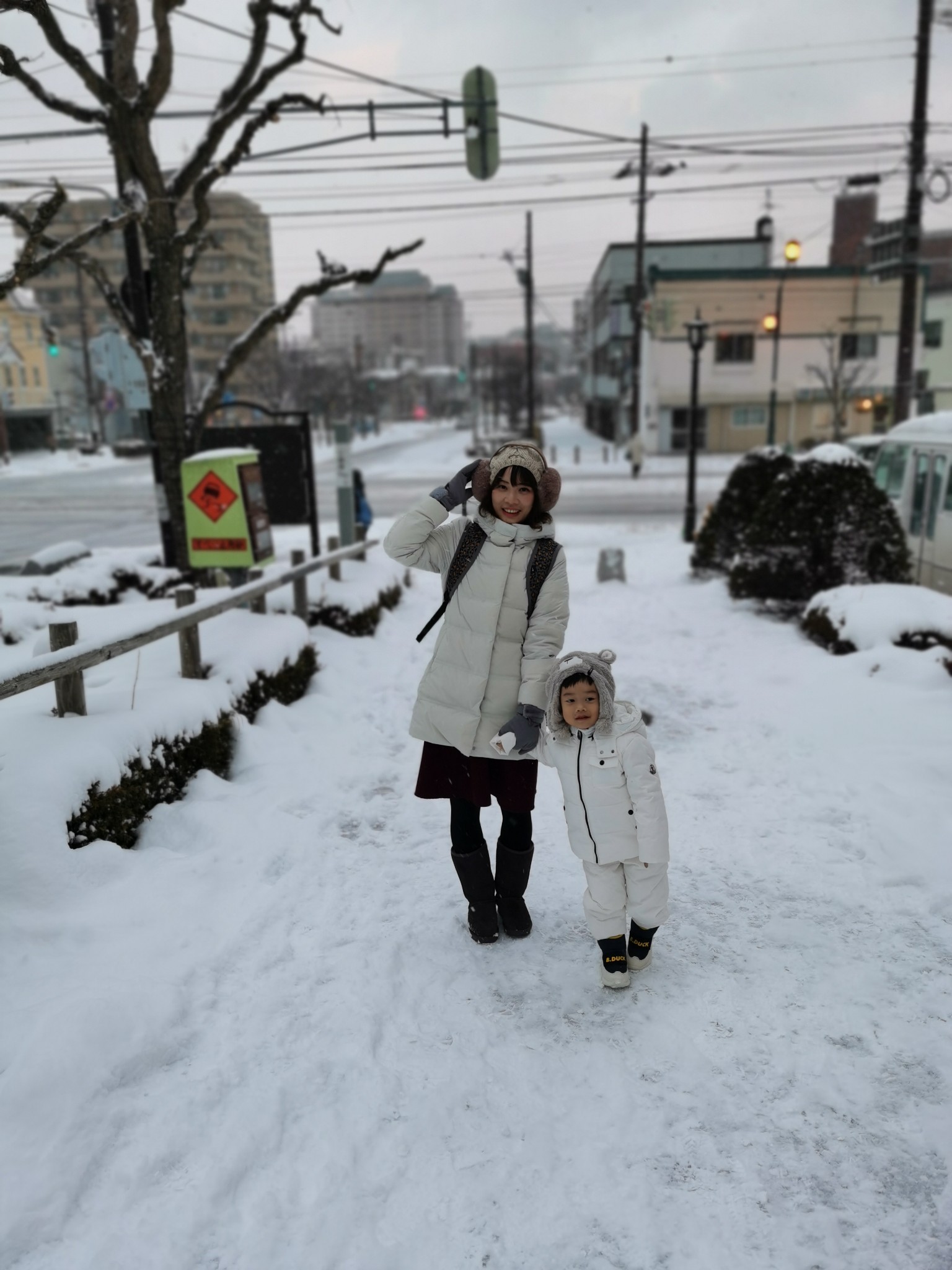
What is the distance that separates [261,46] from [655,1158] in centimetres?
1112

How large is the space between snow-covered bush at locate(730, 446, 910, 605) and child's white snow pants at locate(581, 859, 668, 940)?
22.1 ft

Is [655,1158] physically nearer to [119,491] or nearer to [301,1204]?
[301,1204]

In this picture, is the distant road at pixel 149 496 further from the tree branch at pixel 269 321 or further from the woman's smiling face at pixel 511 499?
the woman's smiling face at pixel 511 499

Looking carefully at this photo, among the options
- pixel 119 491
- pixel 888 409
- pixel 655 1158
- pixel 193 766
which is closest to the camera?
pixel 655 1158

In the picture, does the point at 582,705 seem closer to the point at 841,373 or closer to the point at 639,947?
the point at 639,947

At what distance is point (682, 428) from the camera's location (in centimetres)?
3912

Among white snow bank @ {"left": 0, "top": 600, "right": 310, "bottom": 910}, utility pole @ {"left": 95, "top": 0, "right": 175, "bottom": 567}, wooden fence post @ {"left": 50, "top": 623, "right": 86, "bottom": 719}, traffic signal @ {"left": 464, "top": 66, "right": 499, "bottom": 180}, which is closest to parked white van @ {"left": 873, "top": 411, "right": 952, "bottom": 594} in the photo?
traffic signal @ {"left": 464, "top": 66, "right": 499, "bottom": 180}

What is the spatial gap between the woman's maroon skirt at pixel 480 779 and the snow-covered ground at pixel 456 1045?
26.3 inches

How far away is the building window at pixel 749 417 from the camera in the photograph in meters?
38.8

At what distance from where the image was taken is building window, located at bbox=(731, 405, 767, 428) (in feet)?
127

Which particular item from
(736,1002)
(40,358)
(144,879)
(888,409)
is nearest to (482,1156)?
(736,1002)

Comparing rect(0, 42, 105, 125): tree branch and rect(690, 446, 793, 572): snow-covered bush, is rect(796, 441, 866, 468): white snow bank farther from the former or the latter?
rect(0, 42, 105, 125): tree branch

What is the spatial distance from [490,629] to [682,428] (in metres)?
37.8

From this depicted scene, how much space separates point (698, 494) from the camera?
24406 millimetres
